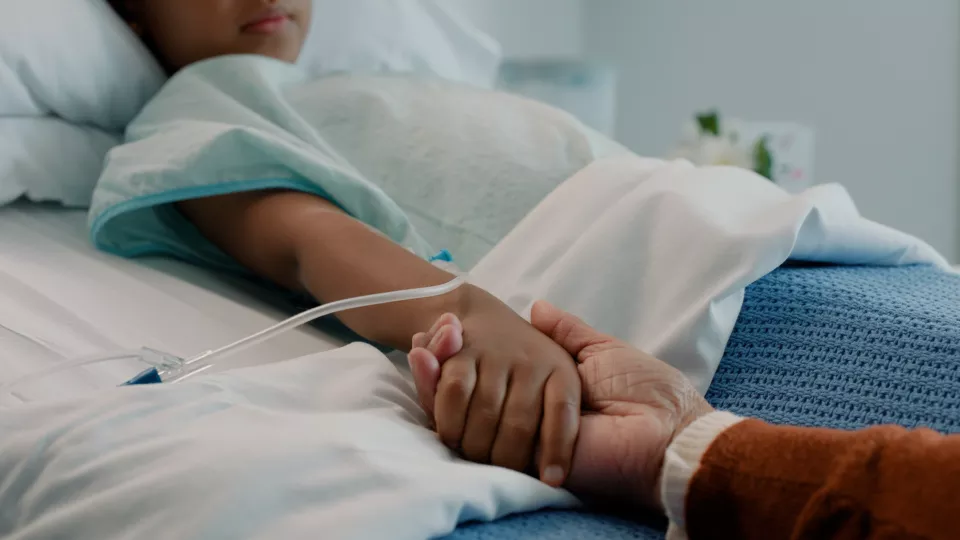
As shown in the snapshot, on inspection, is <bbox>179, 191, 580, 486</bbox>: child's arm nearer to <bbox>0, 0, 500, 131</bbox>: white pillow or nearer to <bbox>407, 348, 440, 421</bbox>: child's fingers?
<bbox>407, 348, 440, 421</bbox>: child's fingers

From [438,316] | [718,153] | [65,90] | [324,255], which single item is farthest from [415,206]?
[718,153]

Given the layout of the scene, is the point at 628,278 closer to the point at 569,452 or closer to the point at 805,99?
the point at 569,452

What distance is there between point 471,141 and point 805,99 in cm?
148

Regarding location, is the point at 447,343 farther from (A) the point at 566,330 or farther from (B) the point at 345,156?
(B) the point at 345,156

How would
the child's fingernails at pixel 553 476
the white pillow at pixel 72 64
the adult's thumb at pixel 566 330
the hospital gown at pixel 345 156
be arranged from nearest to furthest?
the child's fingernails at pixel 553 476, the adult's thumb at pixel 566 330, the hospital gown at pixel 345 156, the white pillow at pixel 72 64

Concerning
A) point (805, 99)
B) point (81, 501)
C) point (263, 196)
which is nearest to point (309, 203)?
point (263, 196)

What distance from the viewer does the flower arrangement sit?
5.44 ft

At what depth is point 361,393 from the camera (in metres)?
0.53

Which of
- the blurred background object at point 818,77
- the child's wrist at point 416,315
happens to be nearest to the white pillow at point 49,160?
the child's wrist at point 416,315

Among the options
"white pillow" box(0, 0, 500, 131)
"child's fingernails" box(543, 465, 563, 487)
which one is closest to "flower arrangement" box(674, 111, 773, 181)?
"white pillow" box(0, 0, 500, 131)

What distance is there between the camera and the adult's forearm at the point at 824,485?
36 centimetres

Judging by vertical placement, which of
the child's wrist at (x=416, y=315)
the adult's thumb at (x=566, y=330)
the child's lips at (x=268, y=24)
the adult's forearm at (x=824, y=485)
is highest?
the child's lips at (x=268, y=24)

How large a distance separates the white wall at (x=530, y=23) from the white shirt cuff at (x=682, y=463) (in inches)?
63.2

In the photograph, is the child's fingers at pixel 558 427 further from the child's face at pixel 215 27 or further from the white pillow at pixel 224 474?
the child's face at pixel 215 27
